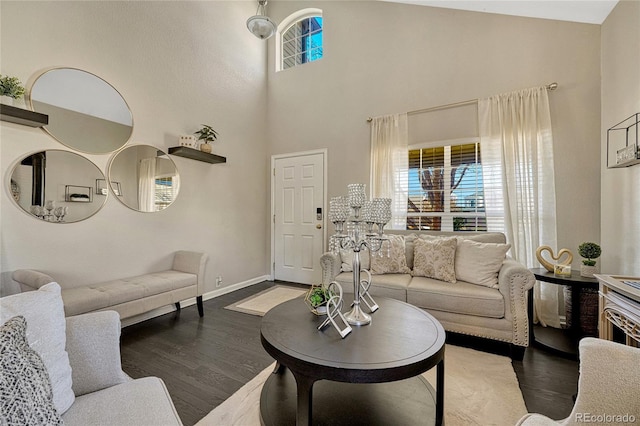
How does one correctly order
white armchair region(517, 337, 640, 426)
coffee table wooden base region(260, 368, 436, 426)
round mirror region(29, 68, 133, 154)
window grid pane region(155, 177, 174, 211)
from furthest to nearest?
window grid pane region(155, 177, 174, 211), round mirror region(29, 68, 133, 154), coffee table wooden base region(260, 368, 436, 426), white armchair region(517, 337, 640, 426)

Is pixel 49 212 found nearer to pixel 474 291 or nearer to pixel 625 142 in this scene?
pixel 474 291

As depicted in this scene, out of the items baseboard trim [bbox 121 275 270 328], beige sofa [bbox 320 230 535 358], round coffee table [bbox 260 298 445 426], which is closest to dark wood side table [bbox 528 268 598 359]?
beige sofa [bbox 320 230 535 358]

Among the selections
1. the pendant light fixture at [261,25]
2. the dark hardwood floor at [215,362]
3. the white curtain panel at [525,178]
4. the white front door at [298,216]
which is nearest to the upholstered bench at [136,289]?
the dark hardwood floor at [215,362]

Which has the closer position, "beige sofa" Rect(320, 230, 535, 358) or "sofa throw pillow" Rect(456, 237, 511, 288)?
"beige sofa" Rect(320, 230, 535, 358)

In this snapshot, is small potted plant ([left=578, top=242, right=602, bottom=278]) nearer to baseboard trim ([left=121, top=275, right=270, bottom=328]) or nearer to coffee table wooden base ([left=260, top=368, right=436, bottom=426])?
coffee table wooden base ([left=260, top=368, right=436, bottom=426])

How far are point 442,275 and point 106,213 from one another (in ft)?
10.9

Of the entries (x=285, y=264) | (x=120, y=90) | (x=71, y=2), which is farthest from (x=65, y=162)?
(x=285, y=264)

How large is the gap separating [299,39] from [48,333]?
16.6ft

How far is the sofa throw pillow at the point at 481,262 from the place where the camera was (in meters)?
2.41

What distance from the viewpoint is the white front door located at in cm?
421

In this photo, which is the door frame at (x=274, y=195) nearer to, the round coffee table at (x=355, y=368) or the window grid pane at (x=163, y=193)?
the window grid pane at (x=163, y=193)

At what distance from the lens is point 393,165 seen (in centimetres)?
359

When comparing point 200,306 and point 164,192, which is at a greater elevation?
point 164,192

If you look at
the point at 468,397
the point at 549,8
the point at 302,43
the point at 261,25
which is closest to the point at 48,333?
the point at 468,397
